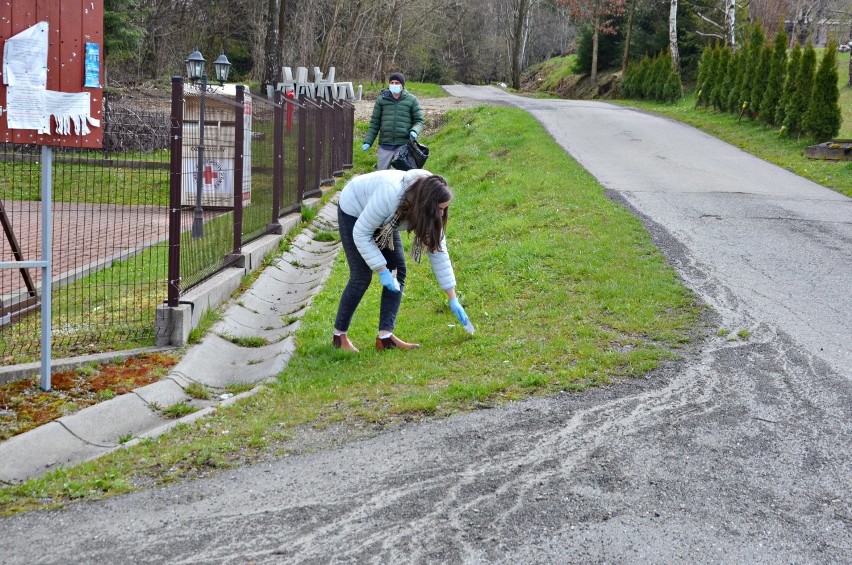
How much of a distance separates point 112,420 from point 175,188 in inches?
81.7

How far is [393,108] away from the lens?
12.1 meters

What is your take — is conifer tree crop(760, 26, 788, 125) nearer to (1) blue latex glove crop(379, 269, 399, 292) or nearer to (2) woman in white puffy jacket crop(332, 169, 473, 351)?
(2) woman in white puffy jacket crop(332, 169, 473, 351)

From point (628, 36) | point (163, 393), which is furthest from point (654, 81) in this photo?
point (163, 393)

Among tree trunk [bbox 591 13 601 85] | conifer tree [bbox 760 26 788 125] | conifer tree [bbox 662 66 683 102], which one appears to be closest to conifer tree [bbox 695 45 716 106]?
conifer tree [bbox 662 66 683 102]

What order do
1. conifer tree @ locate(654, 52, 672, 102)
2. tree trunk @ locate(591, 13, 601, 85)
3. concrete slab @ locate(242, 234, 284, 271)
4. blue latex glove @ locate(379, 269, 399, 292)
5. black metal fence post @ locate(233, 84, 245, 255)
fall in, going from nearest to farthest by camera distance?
blue latex glove @ locate(379, 269, 399, 292) < black metal fence post @ locate(233, 84, 245, 255) < concrete slab @ locate(242, 234, 284, 271) < conifer tree @ locate(654, 52, 672, 102) < tree trunk @ locate(591, 13, 601, 85)

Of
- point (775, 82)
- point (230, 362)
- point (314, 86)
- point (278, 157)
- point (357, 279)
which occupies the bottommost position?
point (230, 362)

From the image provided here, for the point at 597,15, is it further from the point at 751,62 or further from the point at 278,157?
the point at 278,157

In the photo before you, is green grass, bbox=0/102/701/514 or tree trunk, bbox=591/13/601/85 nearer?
green grass, bbox=0/102/701/514

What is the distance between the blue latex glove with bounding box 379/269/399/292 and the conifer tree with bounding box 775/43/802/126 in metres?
17.3

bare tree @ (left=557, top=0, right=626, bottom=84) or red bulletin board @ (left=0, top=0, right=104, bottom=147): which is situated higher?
bare tree @ (left=557, top=0, right=626, bottom=84)

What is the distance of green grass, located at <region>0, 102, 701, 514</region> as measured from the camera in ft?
16.1

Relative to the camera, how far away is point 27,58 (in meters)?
5.68

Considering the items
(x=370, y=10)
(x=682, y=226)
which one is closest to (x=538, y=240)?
(x=682, y=226)

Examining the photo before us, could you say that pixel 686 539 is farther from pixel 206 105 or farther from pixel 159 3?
pixel 159 3
